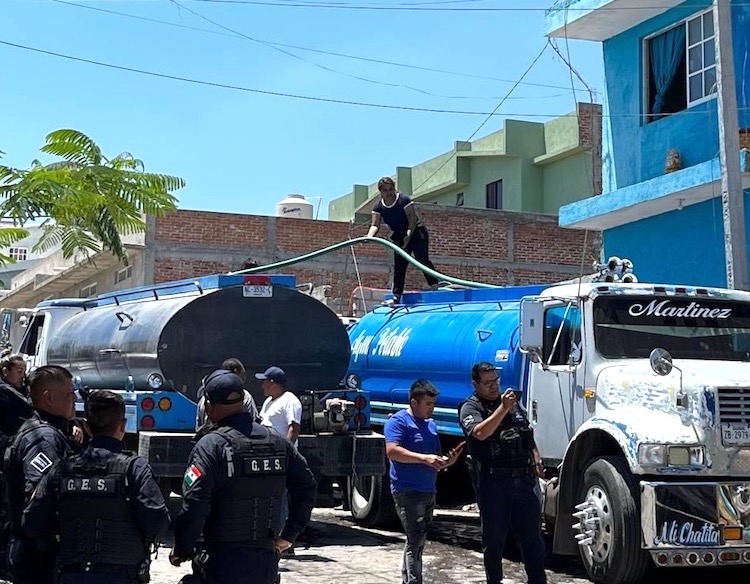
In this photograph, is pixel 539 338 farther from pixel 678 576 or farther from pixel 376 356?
pixel 376 356

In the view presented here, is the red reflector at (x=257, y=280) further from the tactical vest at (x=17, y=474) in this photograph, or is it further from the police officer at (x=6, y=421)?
the tactical vest at (x=17, y=474)

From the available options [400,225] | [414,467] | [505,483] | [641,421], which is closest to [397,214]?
[400,225]

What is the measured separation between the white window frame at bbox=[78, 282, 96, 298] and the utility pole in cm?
2154

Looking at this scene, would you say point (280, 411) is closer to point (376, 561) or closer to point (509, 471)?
point (376, 561)

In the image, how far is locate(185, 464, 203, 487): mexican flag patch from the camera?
5148 millimetres

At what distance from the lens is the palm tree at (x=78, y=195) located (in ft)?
40.9

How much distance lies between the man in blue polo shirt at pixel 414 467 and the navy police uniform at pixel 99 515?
3315 millimetres

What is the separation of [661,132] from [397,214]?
184 inches

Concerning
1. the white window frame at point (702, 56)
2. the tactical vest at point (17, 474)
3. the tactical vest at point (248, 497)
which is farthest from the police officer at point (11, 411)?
the white window frame at point (702, 56)

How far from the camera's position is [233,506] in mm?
5195

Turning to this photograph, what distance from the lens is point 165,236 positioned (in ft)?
87.6

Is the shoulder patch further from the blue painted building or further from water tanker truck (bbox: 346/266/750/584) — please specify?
the blue painted building

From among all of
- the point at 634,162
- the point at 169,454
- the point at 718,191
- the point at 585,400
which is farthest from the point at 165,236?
the point at 585,400

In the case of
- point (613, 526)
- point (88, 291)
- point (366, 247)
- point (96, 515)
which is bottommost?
point (613, 526)
